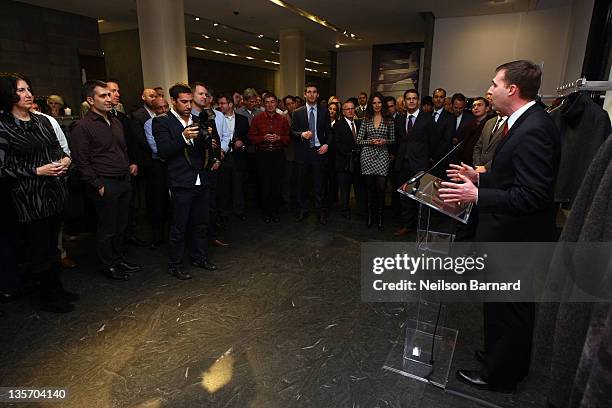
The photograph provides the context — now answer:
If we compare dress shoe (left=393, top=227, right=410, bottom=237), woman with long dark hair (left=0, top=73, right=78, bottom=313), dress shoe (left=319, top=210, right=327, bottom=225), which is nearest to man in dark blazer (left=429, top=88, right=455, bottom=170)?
dress shoe (left=393, top=227, right=410, bottom=237)

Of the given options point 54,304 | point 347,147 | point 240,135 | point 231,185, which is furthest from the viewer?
point 231,185

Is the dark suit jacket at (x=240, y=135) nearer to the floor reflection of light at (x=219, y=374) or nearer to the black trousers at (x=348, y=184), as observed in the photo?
the black trousers at (x=348, y=184)

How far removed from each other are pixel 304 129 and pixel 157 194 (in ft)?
6.43

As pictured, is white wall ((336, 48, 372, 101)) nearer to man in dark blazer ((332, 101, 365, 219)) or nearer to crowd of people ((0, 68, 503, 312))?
crowd of people ((0, 68, 503, 312))

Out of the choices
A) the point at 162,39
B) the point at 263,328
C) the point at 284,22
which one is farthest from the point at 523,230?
the point at 284,22

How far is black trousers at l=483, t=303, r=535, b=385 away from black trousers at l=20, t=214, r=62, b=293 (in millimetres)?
2811

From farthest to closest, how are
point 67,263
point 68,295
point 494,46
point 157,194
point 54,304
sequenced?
point 494,46, point 157,194, point 67,263, point 68,295, point 54,304

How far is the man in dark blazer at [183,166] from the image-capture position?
2918 millimetres

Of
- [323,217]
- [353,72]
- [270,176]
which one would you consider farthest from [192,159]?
[353,72]

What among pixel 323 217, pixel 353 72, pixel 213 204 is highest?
pixel 353 72

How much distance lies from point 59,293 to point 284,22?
816 cm

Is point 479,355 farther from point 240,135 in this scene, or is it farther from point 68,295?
point 240,135

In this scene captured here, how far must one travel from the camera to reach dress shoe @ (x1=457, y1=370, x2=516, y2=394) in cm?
190

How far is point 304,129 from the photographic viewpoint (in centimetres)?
470
